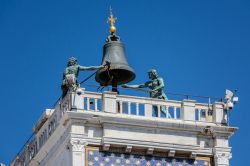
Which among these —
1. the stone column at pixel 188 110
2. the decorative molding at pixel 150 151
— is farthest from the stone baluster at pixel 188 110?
the decorative molding at pixel 150 151

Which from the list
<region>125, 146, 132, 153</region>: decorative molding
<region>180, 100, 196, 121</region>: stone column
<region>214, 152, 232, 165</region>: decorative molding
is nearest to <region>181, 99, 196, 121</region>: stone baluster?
<region>180, 100, 196, 121</region>: stone column

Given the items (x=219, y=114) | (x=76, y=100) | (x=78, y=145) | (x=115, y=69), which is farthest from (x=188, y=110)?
(x=78, y=145)

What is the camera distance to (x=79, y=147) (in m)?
50.9

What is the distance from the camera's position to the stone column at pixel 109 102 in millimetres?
51719

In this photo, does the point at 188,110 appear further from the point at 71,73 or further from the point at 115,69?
the point at 71,73

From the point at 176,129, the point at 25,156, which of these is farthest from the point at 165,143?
the point at 25,156

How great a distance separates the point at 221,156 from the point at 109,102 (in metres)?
3.46

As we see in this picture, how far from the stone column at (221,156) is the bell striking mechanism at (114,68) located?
11.5ft

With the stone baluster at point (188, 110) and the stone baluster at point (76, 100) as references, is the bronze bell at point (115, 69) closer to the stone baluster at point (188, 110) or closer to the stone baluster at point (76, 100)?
the stone baluster at point (188, 110)

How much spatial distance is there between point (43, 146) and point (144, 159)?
124 inches

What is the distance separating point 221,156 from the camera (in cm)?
5219

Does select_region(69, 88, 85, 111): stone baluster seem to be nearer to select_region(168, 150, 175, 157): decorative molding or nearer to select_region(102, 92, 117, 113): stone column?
select_region(102, 92, 117, 113): stone column

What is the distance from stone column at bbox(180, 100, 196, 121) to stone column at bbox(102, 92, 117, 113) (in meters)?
2.02

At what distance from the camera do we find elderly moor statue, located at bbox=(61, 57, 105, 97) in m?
52.0
